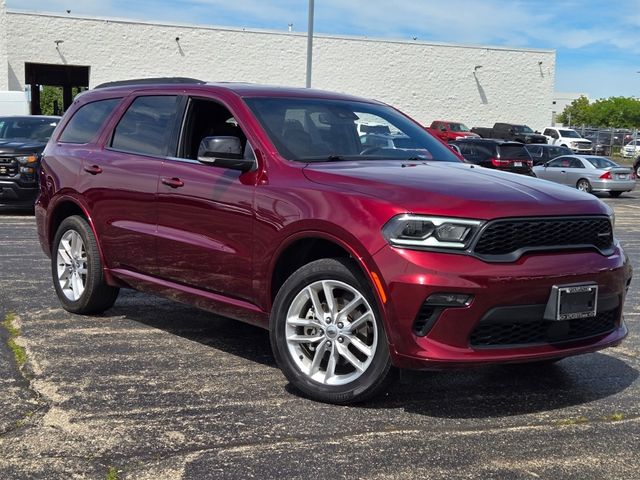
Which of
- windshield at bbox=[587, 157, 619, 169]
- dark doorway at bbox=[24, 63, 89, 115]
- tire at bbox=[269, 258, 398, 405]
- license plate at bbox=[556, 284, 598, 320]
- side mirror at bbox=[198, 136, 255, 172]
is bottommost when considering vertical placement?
windshield at bbox=[587, 157, 619, 169]

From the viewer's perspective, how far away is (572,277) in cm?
443

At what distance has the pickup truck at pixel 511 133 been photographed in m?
46.8

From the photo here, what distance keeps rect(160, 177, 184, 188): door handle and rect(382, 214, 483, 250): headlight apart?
1843mm

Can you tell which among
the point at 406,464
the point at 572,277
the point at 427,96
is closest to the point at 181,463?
the point at 406,464

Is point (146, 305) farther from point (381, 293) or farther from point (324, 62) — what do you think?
point (324, 62)

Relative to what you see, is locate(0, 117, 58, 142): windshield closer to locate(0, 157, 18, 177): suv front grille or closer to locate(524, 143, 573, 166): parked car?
locate(0, 157, 18, 177): suv front grille

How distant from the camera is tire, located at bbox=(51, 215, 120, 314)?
21.3 ft

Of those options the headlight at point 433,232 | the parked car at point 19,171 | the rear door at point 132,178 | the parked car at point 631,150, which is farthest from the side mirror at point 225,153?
the parked car at point 631,150

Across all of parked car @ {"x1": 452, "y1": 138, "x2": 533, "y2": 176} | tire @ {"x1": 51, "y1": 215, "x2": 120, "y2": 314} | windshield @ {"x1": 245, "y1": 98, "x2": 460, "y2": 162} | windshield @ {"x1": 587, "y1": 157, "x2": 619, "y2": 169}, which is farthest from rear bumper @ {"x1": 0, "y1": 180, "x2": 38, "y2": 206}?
windshield @ {"x1": 587, "y1": 157, "x2": 619, "y2": 169}

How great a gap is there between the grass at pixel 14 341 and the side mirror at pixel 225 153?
5.71 ft

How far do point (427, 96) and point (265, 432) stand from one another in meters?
48.9

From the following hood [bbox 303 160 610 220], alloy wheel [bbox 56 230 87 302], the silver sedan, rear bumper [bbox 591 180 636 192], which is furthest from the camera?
the silver sedan

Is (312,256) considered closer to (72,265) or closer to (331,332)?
(331,332)

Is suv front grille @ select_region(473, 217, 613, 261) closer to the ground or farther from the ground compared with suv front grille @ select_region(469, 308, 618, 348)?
farther from the ground
